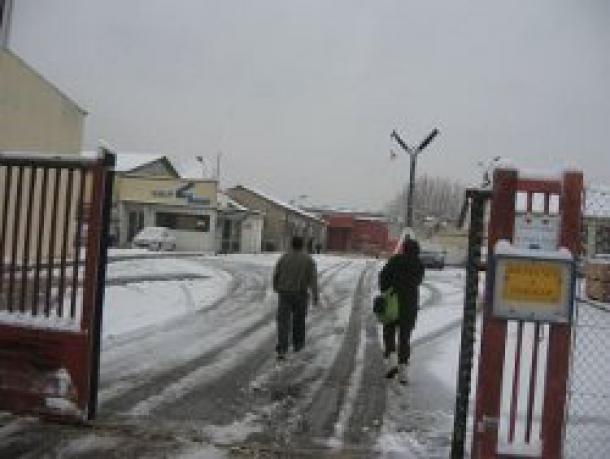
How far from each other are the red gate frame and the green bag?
17.1ft

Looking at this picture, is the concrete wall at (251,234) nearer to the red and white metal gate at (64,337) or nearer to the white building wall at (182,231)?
the white building wall at (182,231)

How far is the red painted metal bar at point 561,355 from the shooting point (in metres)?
7.13

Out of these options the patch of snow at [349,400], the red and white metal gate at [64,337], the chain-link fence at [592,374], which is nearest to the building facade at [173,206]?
the chain-link fence at [592,374]

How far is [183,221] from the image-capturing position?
59.4 meters

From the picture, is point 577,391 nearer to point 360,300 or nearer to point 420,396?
point 420,396

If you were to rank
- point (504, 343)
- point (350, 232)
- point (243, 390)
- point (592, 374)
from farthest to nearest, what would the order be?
1. point (350, 232)
2. point (592, 374)
3. point (243, 390)
4. point (504, 343)

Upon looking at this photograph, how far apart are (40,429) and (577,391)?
6.77 m

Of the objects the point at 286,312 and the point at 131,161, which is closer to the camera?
the point at 286,312

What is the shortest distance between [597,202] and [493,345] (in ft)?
4.56

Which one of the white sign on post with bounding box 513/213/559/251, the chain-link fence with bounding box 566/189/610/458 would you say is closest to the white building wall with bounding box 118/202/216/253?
the chain-link fence with bounding box 566/189/610/458

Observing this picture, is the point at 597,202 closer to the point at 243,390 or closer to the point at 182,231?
the point at 243,390

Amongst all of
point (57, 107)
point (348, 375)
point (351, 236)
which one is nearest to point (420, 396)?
point (348, 375)

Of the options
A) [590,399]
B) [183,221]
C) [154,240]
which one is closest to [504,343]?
[590,399]

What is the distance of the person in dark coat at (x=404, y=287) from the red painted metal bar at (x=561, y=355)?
5.11 meters
